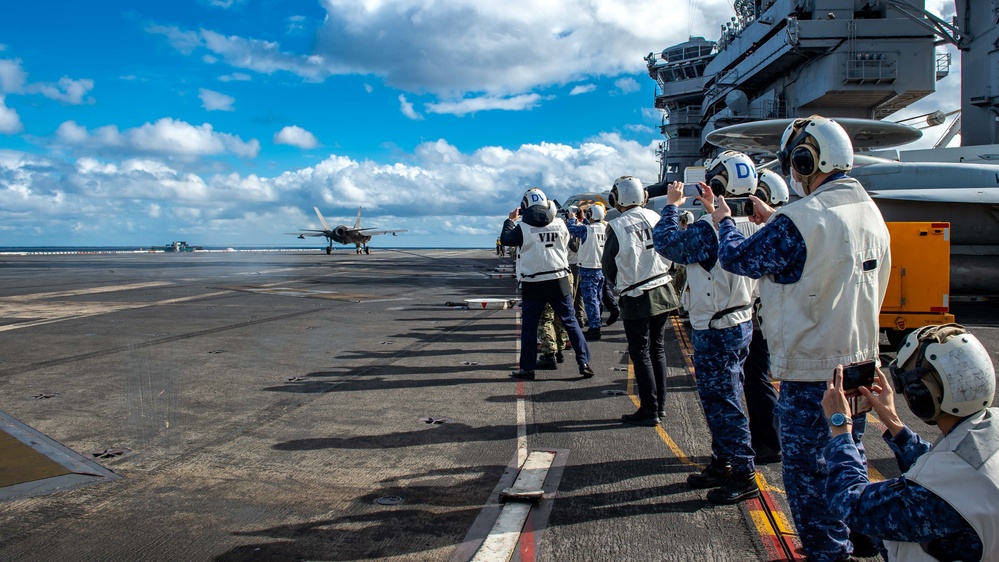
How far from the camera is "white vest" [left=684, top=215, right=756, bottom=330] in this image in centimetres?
440

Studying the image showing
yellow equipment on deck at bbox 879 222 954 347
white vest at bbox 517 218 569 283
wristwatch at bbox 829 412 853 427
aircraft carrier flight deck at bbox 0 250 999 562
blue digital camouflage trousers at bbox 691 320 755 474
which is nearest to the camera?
wristwatch at bbox 829 412 853 427

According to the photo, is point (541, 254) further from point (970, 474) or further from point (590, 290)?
point (970, 474)

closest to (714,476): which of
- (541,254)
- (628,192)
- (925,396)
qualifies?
(925,396)

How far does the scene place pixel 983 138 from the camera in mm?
20953

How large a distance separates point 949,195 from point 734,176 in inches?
473

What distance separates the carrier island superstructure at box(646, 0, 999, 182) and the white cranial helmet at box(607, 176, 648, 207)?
19.5 meters

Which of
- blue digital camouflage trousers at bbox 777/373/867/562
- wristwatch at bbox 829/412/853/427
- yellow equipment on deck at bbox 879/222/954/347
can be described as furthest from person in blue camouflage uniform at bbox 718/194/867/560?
yellow equipment on deck at bbox 879/222/954/347

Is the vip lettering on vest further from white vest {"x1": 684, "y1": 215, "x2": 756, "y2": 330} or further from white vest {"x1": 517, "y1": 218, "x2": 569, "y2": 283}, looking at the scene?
white vest {"x1": 684, "y1": 215, "x2": 756, "y2": 330}

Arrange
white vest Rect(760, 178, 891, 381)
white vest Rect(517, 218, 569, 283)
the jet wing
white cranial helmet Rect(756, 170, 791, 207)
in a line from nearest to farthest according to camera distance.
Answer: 1. white vest Rect(760, 178, 891, 381)
2. white cranial helmet Rect(756, 170, 791, 207)
3. white vest Rect(517, 218, 569, 283)
4. the jet wing

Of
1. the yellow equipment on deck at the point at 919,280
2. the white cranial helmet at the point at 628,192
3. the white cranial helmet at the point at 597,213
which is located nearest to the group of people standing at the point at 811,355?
the white cranial helmet at the point at 628,192

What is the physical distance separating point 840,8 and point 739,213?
2918 cm

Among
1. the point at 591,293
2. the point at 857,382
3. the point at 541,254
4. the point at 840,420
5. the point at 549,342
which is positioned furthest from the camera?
the point at 591,293

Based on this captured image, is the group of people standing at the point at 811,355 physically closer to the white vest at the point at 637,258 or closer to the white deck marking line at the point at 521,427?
the white vest at the point at 637,258

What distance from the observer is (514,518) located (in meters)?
3.86
